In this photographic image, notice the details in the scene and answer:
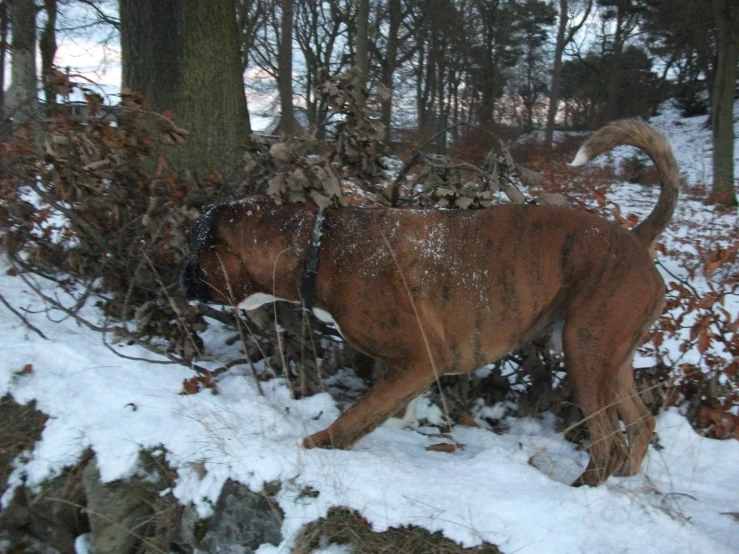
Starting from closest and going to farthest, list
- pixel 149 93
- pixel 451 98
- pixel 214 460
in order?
pixel 214 460
pixel 149 93
pixel 451 98

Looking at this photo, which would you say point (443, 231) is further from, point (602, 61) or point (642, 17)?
point (602, 61)

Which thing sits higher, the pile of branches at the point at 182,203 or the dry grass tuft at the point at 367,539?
the pile of branches at the point at 182,203

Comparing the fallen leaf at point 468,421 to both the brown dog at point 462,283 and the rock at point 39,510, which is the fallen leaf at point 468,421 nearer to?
the brown dog at point 462,283

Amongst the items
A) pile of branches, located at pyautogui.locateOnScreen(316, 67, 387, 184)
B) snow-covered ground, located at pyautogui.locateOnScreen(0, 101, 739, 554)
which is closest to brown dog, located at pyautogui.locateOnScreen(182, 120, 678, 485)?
snow-covered ground, located at pyautogui.locateOnScreen(0, 101, 739, 554)

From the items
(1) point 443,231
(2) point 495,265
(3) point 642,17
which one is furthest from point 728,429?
(3) point 642,17

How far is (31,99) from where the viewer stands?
12.1ft

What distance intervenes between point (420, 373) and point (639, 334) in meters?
1.16

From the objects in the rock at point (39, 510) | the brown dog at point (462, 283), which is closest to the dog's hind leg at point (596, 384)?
the brown dog at point (462, 283)

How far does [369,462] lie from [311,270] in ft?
3.42

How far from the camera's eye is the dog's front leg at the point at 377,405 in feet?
9.75

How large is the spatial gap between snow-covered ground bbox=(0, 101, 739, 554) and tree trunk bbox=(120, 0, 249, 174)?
1816mm

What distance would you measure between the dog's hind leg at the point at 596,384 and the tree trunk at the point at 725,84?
534 inches

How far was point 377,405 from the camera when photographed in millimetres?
2990

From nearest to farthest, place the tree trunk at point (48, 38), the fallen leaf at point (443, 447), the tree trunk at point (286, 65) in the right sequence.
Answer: the fallen leaf at point (443, 447)
the tree trunk at point (48, 38)
the tree trunk at point (286, 65)
